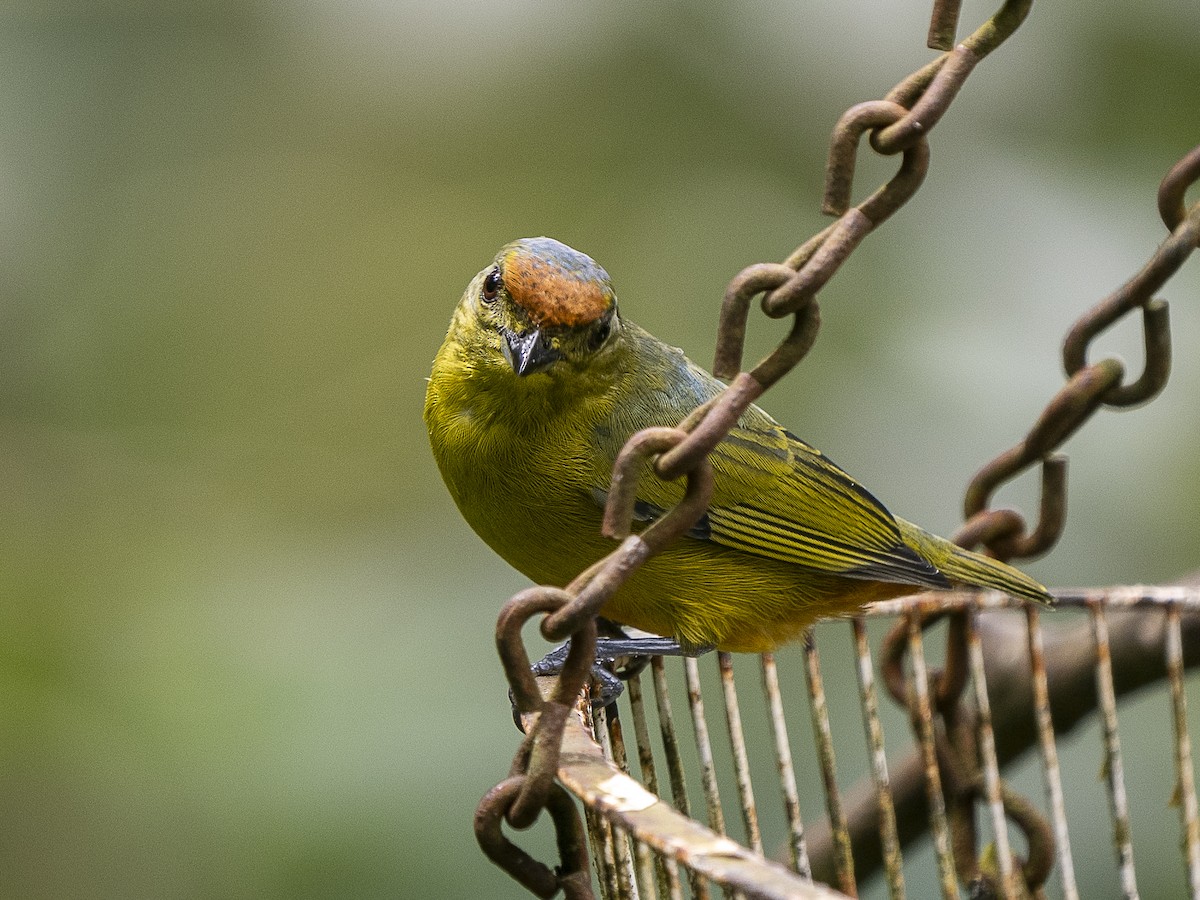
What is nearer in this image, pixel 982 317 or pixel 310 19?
pixel 982 317

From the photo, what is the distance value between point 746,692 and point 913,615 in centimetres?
83

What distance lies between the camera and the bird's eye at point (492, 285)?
8.13 ft

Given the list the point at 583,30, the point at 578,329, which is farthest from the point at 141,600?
the point at 583,30

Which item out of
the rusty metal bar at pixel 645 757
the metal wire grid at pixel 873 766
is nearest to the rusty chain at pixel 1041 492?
the metal wire grid at pixel 873 766

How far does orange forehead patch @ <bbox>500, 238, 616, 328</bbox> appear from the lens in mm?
2361

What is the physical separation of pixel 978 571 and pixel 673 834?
5.36 ft

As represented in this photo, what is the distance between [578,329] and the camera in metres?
2.46

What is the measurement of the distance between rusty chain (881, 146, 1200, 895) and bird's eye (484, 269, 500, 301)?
92 cm

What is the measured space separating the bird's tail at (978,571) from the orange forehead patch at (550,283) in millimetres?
885

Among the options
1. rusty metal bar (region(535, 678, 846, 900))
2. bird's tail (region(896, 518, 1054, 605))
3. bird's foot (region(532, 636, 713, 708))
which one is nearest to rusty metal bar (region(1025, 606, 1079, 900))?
bird's tail (region(896, 518, 1054, 605))

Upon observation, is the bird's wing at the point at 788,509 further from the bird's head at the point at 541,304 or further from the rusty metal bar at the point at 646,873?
the rusty metal bar at the point at 646,873

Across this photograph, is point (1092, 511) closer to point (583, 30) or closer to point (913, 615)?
point (913, 615)

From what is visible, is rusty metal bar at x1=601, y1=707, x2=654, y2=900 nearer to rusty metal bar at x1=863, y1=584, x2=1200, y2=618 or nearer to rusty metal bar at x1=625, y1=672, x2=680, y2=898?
rusty metal bar at x1=625, y1=672, x2=680, y2=898

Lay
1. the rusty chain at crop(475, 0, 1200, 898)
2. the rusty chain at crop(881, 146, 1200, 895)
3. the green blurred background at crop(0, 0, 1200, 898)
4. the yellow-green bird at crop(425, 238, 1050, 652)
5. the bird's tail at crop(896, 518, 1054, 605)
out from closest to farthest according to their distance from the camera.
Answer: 1. the rusty chain at crop(475, 0, 1200, 898)
2. the rusty chain at crop(881, 146, 1200, 895)
3. the yellow-green bird at crop(425, 238, 1050, 652)
4. the bird's tail at crop(896, 518, 1054, 605)
5. the green blurred background at crop(0, 0, 1200, 898)
